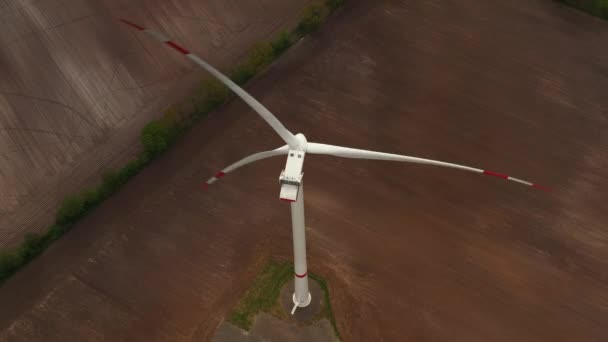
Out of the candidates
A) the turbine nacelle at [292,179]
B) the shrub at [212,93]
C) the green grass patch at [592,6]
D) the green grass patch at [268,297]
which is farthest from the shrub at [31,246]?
the green grass patch at [592,6]

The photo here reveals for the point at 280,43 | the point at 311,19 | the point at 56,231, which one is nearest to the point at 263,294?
the point at 56,231

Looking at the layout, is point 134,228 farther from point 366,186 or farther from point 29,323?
point 366,186

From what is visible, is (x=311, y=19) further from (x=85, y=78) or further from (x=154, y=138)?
(x=85, y=78)

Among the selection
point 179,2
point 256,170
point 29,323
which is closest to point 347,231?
point 256,170

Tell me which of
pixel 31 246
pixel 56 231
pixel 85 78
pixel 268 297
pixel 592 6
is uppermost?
pixel 592 6

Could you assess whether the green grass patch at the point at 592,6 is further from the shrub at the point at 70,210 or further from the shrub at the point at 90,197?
the shrub at the point at 70,210

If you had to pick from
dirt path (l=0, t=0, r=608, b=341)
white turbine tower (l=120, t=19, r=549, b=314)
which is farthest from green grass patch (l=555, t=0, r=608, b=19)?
white turbine tower (l=120, t=19, r=549, b=314)
